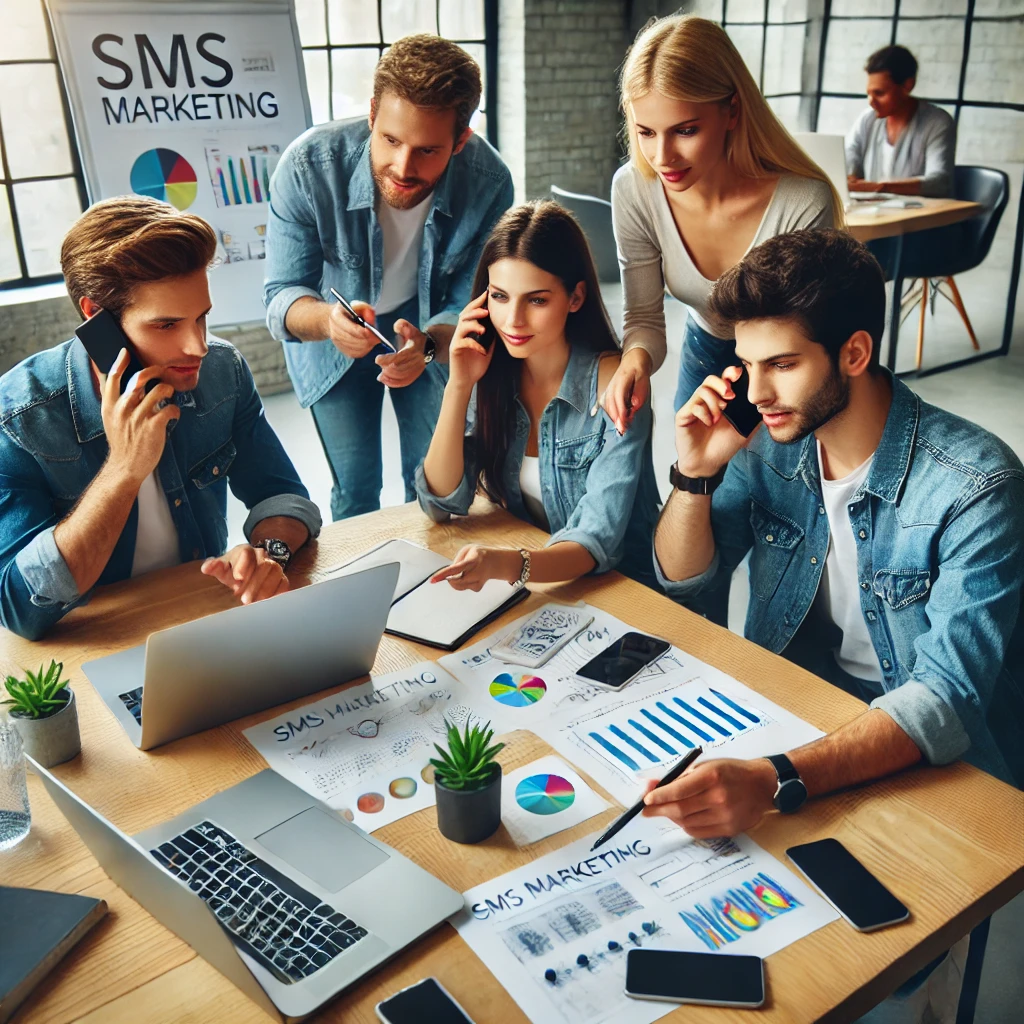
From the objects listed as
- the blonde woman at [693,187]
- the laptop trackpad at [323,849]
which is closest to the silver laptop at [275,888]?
the laptop trackpad at [323,849]

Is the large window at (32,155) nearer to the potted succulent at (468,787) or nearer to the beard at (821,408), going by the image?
the beard at (821,408)

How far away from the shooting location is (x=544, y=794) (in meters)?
1.22

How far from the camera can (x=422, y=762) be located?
1.28 m

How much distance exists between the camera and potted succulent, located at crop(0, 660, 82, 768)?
1263 mm

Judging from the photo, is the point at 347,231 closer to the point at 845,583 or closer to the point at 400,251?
the point at 400,251

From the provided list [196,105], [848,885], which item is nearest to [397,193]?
[848,885]

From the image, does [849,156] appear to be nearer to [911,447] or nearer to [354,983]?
[911,447]

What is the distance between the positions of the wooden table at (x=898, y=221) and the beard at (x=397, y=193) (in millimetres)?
2408

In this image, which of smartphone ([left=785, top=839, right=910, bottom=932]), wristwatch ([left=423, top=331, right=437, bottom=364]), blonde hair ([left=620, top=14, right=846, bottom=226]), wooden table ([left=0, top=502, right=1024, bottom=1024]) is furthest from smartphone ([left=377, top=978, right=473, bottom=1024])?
blonde hair ([left=620, top=14, right=846, bottom=226])

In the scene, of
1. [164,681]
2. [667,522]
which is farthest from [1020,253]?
[164,681]

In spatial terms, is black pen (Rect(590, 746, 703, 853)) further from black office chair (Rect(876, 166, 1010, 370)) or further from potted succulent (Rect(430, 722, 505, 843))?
black office chair (Rect(876, 166, 1010, 370))

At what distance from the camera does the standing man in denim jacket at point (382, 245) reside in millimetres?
2105

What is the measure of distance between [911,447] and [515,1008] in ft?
3.22

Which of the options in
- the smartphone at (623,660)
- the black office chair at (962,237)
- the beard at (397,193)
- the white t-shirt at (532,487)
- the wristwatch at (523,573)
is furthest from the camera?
the black office chair at (962,237)
